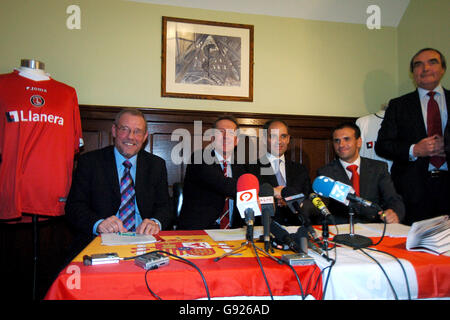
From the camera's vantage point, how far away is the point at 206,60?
3457mm

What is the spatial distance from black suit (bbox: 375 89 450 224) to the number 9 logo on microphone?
6.69 feet

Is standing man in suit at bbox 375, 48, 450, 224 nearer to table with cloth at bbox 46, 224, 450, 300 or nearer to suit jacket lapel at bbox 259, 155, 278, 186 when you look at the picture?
suit jacket lapel at bbox 259, 155, 278, 186

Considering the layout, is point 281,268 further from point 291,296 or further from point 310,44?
point 310,44

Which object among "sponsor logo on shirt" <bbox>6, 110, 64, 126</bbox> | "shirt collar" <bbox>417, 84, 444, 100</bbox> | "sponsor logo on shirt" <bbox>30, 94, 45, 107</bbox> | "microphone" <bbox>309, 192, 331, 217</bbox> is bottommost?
"microphone" <bbox>309, 192, 331, 217</bbox>

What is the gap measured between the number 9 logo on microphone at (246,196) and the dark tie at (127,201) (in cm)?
114

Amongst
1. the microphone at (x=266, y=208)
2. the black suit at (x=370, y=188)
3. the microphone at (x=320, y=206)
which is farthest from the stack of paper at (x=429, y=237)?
the black suit at (x=370, y=188)

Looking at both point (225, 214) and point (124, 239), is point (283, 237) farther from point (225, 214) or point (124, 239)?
point (225, 214)

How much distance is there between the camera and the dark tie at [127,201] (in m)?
2.12

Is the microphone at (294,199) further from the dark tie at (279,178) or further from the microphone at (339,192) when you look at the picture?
the dark tie at (279,178)

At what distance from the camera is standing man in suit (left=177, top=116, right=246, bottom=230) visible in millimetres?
2430

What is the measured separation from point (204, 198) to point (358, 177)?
1.23m

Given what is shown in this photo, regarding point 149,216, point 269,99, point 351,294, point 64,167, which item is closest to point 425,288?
point 351,294

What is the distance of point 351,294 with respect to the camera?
42.9 inches

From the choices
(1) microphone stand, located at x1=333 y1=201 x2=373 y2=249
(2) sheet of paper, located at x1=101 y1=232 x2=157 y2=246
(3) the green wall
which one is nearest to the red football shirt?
(2) sheet of paper, located at x1=101 y1=232 x2=157 y2=246
